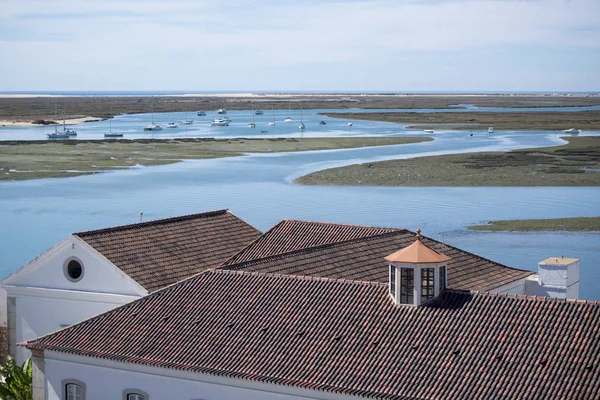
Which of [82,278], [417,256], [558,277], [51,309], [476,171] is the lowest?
[476,171]

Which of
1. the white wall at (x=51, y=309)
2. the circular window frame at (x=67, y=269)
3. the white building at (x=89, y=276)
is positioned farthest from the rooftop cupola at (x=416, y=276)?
the circular window frame at (x=67, y=269)

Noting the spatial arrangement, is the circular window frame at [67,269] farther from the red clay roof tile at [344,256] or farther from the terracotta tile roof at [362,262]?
the terracotta tile roof at [362,262]

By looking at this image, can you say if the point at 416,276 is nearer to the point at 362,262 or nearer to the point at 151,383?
the point at 151,383

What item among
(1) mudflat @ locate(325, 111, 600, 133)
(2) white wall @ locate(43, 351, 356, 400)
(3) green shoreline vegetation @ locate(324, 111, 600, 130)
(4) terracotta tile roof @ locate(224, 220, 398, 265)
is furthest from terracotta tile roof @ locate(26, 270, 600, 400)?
(1) mudflat @ locate(325, 111, 600, 133)

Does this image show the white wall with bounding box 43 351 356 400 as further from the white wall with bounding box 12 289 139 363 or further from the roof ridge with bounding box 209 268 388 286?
the white wall with bounding box 12 289 139 363

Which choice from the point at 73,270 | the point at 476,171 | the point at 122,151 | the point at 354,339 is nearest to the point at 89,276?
the point at 73,270

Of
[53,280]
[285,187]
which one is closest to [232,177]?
[285,187]

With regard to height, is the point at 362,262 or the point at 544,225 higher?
the point at 362,262
